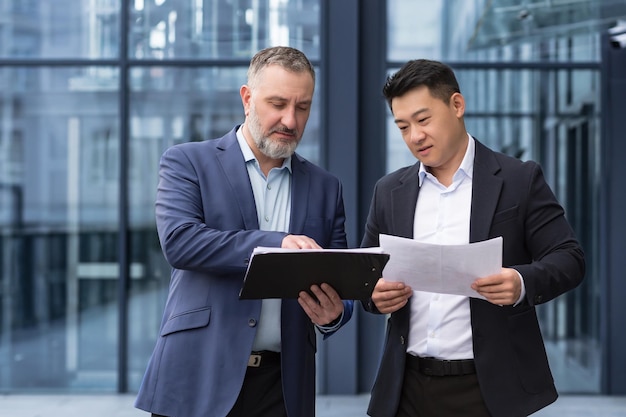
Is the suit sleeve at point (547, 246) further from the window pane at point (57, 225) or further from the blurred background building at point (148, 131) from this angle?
the window pane at point (57, 225)

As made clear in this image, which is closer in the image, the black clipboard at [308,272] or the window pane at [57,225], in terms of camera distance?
the black clipboard at [308,272]

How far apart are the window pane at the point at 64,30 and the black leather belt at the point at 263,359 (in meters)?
5.08

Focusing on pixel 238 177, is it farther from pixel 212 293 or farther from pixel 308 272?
→ pixel 308 272

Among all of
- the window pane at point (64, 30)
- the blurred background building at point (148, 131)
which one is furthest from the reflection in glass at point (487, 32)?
the window pane at point (64, 30)

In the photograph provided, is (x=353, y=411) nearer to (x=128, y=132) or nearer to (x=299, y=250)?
(x=128, y=132)

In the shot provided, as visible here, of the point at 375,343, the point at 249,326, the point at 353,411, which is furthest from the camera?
the point at 375,343

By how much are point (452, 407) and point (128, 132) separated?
16.9ft

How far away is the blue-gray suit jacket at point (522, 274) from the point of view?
8.59 ft

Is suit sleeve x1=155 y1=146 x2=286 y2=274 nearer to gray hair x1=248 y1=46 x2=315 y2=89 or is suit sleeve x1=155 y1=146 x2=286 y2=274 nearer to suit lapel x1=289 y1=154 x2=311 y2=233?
suit lapel x1=289 y1=154 x2=311 y2=233

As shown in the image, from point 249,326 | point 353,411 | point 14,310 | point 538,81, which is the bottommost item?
point 353,411

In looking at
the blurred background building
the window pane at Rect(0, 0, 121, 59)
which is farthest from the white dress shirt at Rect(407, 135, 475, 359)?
the window pane at Rect(0, 0, 121, 59)

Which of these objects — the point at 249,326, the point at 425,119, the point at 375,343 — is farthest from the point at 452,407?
the point at 375,343

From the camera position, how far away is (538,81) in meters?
7.27

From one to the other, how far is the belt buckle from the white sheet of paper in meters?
0.48
